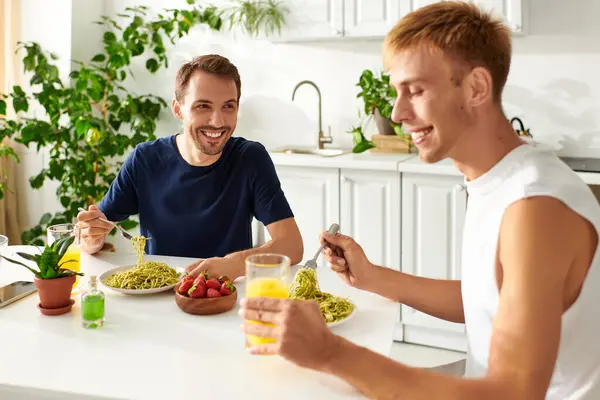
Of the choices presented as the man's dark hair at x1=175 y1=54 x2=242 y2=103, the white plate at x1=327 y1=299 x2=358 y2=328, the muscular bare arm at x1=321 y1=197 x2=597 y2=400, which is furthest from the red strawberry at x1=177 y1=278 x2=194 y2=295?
the man's dark hair at x1=175 y1=54 x2=242 y2=103

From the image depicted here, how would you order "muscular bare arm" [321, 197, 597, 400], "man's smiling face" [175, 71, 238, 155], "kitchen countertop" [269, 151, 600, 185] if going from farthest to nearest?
"kitchen countertop" [269, 151, 600, 185], "man's smiling face" [175, 71, 238, 155], "muscular bare arm" [321, 197, 597, 400]

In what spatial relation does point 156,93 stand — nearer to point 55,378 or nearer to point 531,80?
point 531,80

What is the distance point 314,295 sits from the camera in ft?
5.35

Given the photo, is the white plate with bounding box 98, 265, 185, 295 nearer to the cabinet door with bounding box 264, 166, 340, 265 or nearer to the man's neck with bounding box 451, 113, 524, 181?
the man's neck with bounding box 451, 113, 524, 181

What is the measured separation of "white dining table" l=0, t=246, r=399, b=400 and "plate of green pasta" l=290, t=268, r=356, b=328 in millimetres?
29

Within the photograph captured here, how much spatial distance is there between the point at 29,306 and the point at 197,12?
9.95ft

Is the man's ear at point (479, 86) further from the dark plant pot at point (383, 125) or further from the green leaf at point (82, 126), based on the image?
the green leaf at point (82, 126)

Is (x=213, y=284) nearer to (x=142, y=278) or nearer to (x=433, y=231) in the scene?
(x=142, y=278)

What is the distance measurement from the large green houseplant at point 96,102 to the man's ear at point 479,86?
2.86 meters

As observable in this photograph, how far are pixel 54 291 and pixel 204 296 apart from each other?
36 cm

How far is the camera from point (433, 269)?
3443 millimetres

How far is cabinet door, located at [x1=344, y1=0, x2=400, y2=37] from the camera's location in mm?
3627

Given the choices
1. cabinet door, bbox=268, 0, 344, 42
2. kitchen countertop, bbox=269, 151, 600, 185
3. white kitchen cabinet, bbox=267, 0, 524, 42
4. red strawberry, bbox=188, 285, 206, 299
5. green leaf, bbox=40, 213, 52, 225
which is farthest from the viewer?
green leaf, bbox=40, 213, 52, 225

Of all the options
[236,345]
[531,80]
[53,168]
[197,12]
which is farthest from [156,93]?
[236,345]
